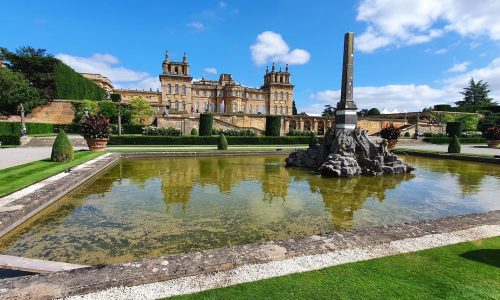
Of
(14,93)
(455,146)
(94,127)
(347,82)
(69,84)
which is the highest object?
(69,84)

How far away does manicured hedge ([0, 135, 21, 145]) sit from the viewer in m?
24.6

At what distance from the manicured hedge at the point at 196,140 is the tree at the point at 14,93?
1917 cm

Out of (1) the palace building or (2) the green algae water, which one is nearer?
(2) the green algae water

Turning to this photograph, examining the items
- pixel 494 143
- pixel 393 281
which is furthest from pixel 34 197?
pixel 494 143

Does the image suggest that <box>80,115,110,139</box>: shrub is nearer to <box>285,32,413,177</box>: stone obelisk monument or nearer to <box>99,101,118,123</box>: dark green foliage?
<box>285,32,413,177</box>: stone obelisk monument

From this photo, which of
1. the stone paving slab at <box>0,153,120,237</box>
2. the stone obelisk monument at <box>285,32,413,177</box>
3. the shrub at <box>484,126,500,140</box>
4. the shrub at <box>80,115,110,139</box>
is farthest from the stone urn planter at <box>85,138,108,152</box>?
the shrub at <box>484,126,500,140</box>

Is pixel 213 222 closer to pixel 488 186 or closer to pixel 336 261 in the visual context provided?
pixel 336 261

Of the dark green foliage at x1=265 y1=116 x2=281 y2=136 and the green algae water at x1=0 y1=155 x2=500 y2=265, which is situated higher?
the dark green foliage at x1=265 y1=116 x2=281 y2=136

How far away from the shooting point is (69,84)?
4634 centimetres

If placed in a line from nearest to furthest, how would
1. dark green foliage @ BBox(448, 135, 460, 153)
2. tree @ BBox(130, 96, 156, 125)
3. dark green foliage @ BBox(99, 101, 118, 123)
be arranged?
dark green foliage @ BBox(448, 135, 460, 153), tree @ BBox(130, 96, 156, 125), dark green foliage @ BBox(99, 101, 118, 123)

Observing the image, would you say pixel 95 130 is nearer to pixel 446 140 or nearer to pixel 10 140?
pixel 10 140

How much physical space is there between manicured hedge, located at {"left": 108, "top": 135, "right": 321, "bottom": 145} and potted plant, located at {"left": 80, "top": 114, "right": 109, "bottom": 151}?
6.52 metres

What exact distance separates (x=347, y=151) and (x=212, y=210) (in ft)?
28.2

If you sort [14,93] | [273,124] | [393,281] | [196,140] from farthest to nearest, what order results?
[273,124]
[14,93]
[196,140]
[393,281]
